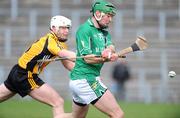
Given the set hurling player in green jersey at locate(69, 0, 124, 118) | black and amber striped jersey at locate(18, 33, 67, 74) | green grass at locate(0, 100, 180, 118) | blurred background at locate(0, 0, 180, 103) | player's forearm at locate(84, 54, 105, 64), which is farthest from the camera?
blurred background at locate(0, 0, 180, 103)

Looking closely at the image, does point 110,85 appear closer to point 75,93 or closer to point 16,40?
point 16,40

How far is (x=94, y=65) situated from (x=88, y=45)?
29 centimetres

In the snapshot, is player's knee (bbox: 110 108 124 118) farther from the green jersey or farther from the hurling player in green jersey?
the green jersey

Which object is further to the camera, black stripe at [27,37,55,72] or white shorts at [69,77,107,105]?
black stripe at [27,37,55,72]

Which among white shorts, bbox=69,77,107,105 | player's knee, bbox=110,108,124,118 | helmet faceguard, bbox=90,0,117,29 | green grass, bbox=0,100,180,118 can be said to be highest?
helmet faceguard, bbox=90,0,117,29

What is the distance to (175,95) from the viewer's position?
73.8 feet

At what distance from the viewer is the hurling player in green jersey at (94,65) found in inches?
387

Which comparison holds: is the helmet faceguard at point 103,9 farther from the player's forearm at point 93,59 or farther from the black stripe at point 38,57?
the black stripe at point 38,57

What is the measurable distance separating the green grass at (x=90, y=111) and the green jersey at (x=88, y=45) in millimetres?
5054

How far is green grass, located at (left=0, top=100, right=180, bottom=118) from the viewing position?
15547mm

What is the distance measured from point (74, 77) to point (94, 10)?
87 cm

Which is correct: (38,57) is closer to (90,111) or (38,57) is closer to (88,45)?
(88,45)

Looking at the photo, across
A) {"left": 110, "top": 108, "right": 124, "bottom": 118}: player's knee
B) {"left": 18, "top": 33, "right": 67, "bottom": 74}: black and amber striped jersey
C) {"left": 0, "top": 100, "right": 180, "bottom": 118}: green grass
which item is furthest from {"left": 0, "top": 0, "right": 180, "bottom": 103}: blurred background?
{"left": 110, "top": 108, "right": 124, "bottom": 118}: player's knee

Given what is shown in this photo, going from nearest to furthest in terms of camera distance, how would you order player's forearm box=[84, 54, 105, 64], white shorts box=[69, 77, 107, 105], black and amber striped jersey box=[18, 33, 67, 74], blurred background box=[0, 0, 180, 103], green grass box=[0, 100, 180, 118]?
player's forearm box=[84, 54, 105, 64] < white shorts box=[69, 77, 107, 105] < black and amber striped jersey box=[18, 33, 67, 74] < green grass box=[0, 100, 180, 118] < blurred background box=[0, 0, 180, 103]
